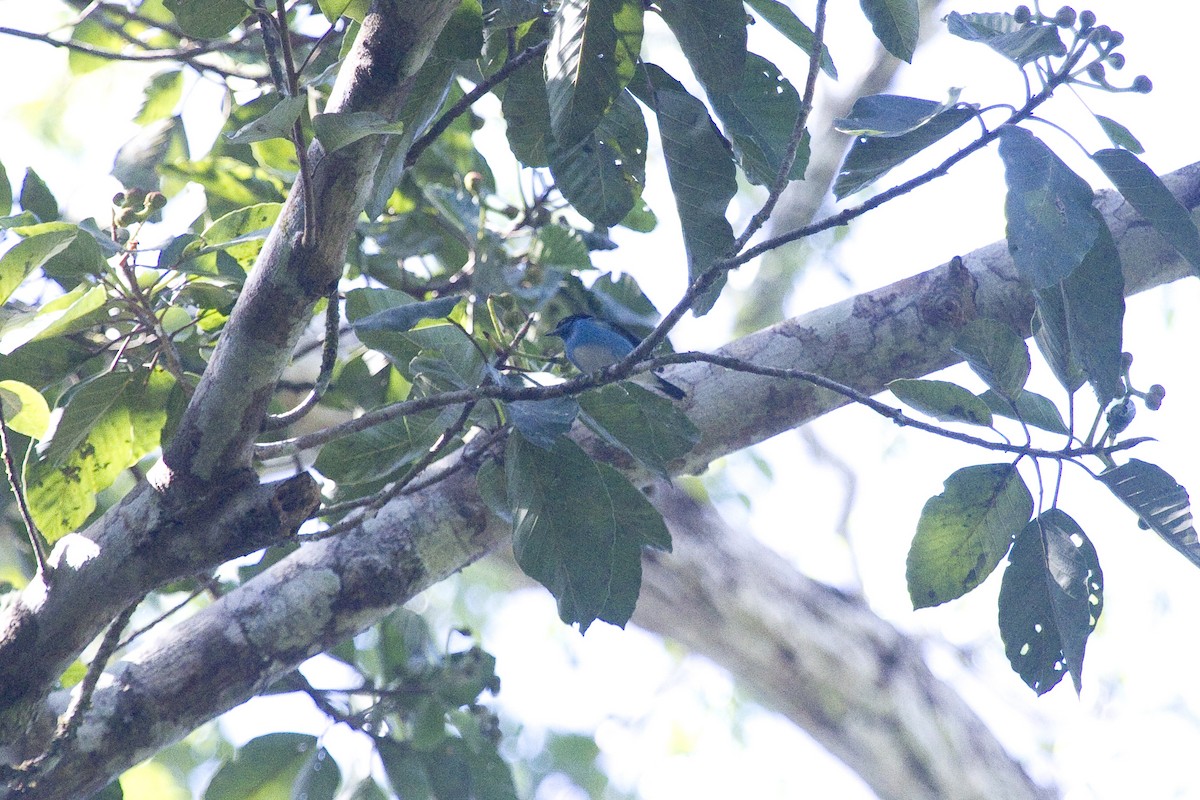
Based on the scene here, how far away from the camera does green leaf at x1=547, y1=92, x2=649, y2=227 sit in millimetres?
2078

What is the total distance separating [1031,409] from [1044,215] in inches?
17.4

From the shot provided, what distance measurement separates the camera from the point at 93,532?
5.65 ft

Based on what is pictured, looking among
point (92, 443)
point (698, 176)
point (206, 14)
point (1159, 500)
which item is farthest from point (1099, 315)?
point (92, 443)

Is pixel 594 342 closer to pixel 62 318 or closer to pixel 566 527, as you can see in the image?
pixel 566 527

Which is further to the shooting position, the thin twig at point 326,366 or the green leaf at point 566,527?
the green leaf at point 566,527

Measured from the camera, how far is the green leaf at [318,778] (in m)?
2.43

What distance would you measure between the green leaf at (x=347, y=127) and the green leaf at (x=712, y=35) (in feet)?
2.07

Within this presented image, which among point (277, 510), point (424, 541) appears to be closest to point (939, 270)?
point (424, 541)

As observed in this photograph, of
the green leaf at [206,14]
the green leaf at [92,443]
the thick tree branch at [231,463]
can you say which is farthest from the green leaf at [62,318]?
the green leaf at [206,14]

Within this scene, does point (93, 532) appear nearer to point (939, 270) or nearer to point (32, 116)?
point (939, 270)

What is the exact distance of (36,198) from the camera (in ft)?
7.14

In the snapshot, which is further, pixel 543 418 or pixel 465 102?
pixel 465 102

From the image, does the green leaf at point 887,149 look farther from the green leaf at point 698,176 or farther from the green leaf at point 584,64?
the green leaf at point 584,64

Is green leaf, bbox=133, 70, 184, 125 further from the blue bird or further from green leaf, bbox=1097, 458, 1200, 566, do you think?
green leaf, bbox=1097, 458, 1200, 566
